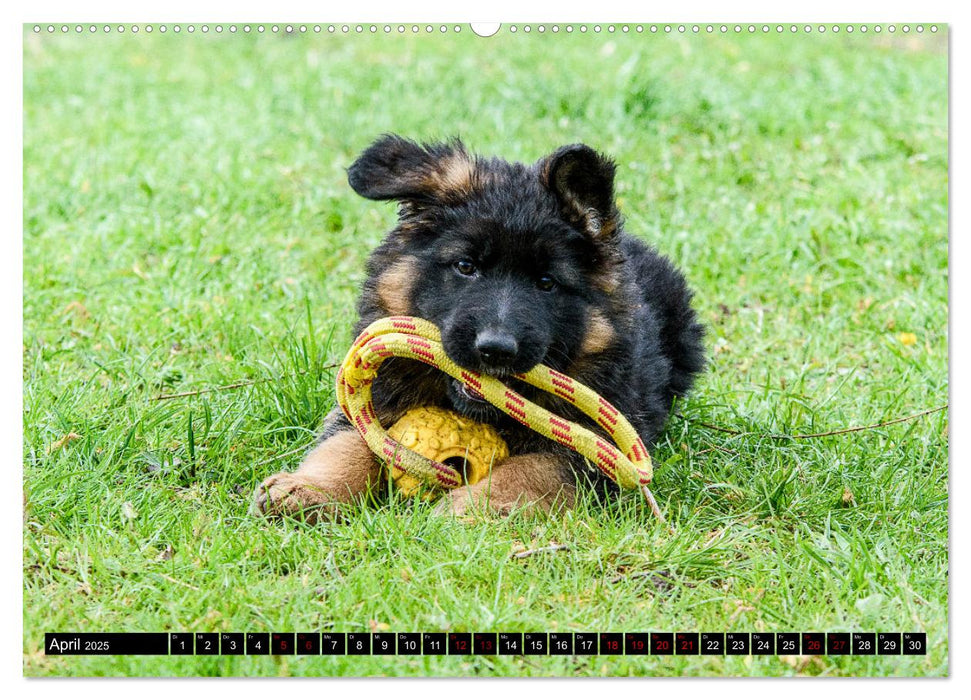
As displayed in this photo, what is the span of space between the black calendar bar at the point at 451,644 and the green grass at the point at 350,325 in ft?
0.15

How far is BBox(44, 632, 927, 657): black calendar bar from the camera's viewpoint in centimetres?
351

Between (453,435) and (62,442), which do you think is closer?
(453,435)

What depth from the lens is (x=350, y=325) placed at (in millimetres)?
5969

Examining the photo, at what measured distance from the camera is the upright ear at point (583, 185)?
434cm

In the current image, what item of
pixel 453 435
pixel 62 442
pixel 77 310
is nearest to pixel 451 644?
pixel 453 435

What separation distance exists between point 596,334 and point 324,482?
1.18 meters

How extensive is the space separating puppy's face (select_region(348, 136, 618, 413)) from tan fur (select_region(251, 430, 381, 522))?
0.45m

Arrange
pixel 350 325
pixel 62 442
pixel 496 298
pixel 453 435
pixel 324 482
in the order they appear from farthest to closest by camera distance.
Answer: pixel 350 325, pixel 62 442, pixel 453 435, pixel 324 482, pixel 496 298

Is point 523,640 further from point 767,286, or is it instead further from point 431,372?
point 767,286

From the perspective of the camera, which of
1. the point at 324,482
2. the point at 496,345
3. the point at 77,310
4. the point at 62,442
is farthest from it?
the point at 77,310

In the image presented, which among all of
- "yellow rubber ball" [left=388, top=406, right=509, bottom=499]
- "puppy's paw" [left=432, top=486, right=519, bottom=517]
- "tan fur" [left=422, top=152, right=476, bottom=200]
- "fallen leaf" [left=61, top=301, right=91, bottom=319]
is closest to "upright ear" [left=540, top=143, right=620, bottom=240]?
"tan fur" [left=422, top=152, right=476, bottom=200]

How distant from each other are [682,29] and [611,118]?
155 inches

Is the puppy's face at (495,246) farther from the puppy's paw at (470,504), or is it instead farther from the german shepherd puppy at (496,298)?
the puppy's paw at (470,504)

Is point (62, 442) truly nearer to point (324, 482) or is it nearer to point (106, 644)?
point (324, 482)
